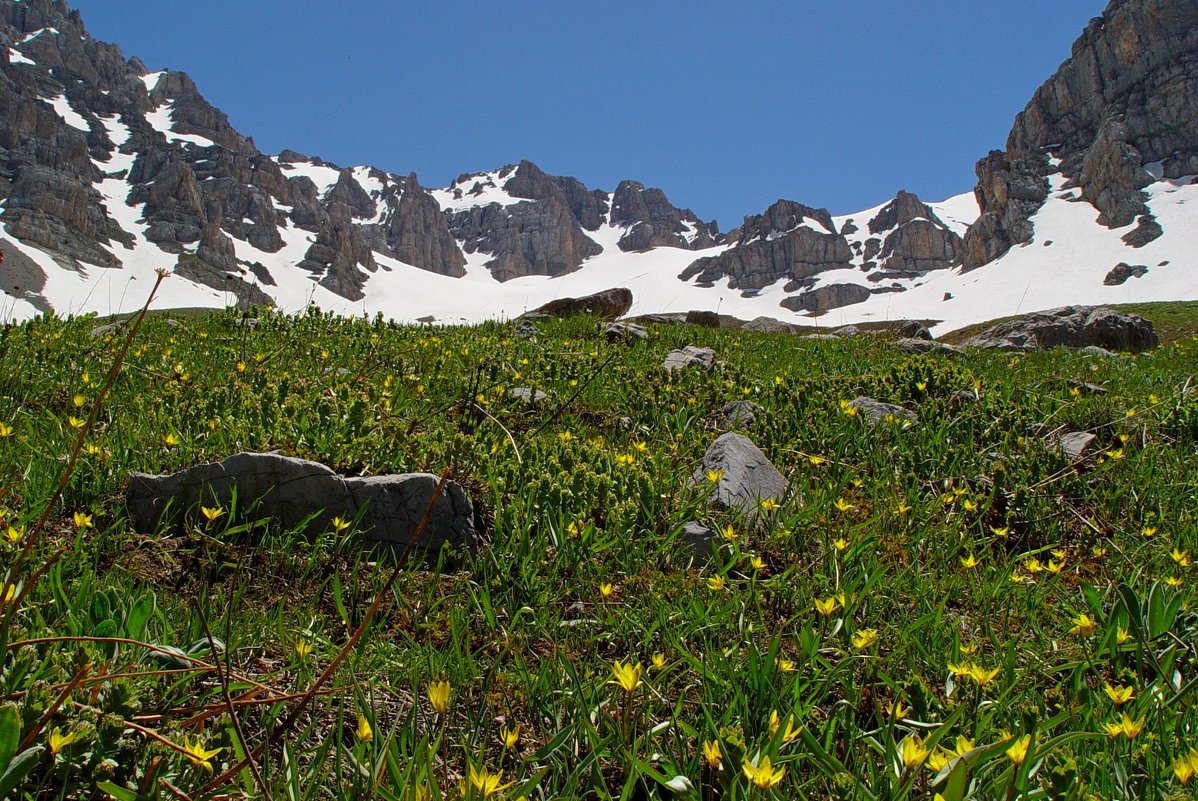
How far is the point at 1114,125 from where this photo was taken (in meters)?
116

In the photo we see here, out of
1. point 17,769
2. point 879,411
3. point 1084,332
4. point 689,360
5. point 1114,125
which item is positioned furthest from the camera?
point 1114,125

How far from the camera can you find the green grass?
5.36 feet

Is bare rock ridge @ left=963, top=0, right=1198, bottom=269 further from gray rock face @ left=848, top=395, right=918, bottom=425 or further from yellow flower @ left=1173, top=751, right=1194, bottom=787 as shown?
yellow flower @ left=1173, top=751, right=1194, bottom=787

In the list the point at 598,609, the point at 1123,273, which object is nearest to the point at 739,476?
the point at 598,609

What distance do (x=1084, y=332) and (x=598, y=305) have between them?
12.1 meters

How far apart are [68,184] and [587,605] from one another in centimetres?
14596

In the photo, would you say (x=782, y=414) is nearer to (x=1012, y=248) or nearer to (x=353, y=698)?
(x=353, y=698)

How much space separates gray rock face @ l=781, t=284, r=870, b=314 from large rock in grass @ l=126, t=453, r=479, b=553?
518 ft

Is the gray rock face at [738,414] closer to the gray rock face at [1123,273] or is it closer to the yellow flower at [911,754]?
Result: the yellow flower at [911,754]

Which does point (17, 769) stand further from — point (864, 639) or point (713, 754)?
point (864, 639)

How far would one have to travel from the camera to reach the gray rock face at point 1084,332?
16.5 meters

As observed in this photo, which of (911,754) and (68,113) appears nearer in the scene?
(911,754)

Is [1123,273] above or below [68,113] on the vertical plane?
below

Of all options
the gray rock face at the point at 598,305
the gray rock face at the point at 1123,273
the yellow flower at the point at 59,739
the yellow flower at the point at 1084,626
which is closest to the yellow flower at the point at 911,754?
the yellow flower at the point at 1084,626
